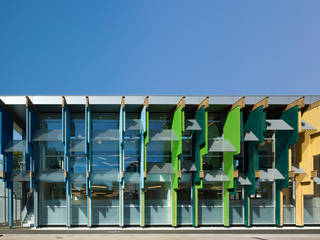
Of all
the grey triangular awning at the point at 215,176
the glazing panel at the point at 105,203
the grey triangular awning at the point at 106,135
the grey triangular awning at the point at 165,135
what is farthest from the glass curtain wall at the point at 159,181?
the grey triangular awning at the point at 215,176

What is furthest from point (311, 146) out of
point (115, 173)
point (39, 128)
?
point (39, 128)

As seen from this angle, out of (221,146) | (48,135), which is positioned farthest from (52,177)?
(221,146)

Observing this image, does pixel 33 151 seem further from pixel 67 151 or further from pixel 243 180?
pixel 243 180

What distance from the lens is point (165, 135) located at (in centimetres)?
2328

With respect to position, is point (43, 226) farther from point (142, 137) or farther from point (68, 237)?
point (142, 137)

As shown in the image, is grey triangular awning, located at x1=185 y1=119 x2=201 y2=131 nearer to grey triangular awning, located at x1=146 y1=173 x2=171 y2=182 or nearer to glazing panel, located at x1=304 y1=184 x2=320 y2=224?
grey triangular awning, located at x1=146 y1=173 x2=171 y2=182

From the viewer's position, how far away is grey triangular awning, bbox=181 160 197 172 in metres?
23.2

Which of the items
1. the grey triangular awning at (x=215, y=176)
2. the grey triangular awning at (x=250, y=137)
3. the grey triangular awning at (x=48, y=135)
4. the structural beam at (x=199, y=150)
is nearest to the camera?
the structural beam at (x=199, y=150)

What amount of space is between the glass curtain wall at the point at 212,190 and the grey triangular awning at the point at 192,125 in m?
1.58

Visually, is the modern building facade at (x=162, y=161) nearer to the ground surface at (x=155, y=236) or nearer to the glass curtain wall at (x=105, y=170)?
the glass curtain wall at (x=105, y=170)

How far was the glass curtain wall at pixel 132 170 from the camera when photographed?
23.2 m

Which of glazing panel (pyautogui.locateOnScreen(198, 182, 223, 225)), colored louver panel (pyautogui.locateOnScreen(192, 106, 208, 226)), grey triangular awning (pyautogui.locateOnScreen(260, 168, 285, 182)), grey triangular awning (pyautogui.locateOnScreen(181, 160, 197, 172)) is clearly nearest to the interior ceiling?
colored louver panel (pyautogui.locateOnScreen(192, 106, 208, 226))

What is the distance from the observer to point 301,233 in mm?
21125

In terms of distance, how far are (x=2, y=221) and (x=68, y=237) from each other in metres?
11.7
